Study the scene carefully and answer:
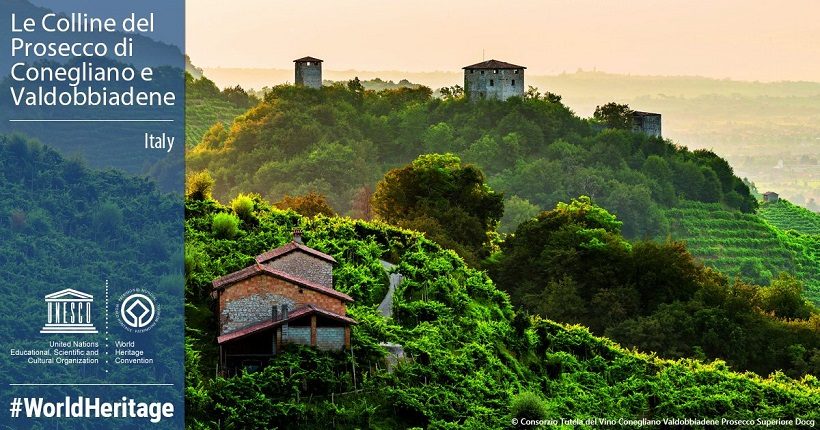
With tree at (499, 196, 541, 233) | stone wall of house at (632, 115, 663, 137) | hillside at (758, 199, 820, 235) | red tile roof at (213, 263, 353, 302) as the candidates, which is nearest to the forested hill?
tree at (499, 196, 541, 233)

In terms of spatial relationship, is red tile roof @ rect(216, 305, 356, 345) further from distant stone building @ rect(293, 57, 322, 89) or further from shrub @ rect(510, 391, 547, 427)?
distant stone building @ rect(293, 57, 322, 89)

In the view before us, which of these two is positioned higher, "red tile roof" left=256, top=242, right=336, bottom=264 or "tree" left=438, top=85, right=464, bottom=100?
"tree" left=438, top=85, right=464, bottom=100

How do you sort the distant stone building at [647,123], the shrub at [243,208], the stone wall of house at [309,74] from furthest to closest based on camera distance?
the stone wall of house at [309,74] → the distant stone building at [647,123] → the shrub at [243,208]

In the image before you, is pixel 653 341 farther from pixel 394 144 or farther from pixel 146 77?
pixel 394 144

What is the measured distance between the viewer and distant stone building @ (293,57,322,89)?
8912 centimetres

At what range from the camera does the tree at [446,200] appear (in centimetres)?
4531

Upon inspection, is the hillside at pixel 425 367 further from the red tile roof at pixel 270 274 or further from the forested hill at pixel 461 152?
the forested hill at pixel 461 152

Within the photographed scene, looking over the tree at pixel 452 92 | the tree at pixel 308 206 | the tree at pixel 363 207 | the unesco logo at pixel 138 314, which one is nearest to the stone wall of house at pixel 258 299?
the unesco logo at pixel 138 314

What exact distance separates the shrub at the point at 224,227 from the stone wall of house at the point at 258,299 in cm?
604

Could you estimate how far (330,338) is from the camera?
26297mm

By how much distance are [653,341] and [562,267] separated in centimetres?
471

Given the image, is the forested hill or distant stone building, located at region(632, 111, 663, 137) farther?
distant stone building, located at region(632, 111, 663, 137)

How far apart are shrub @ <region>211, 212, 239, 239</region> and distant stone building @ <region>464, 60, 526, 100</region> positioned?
177 feet

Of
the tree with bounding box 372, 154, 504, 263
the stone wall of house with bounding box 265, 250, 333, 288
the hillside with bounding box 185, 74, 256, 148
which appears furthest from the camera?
the hillside with bounding box 185, 74, 256, 148
